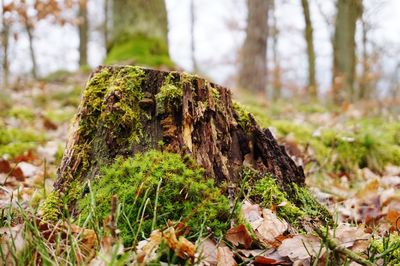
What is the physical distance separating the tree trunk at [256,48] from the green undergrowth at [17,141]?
19.9 feet

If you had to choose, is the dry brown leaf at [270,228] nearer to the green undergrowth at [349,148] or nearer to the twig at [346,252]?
the twig at [346,252]

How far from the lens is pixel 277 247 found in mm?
1591

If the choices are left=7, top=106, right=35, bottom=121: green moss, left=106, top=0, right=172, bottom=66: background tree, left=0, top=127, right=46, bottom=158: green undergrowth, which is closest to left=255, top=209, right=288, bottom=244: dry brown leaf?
left=0, top=127, right=46, bottom=158: green undergrowth

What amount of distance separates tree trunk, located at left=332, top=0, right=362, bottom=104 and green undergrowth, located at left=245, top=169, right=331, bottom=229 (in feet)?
27.0

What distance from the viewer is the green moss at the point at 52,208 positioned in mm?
1795

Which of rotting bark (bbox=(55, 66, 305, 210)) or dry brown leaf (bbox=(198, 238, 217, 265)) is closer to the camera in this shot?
dry brown leaf (bbox=(198, 238, 217, 265))

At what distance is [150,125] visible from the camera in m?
1.96

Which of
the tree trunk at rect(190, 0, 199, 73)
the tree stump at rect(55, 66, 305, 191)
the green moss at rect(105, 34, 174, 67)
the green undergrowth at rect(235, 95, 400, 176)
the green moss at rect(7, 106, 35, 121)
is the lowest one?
the green undergrowth at rect(235, 95, 400, 176)

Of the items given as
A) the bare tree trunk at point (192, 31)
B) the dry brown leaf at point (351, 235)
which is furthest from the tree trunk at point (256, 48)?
the bare tree trunk at point (192, 31)

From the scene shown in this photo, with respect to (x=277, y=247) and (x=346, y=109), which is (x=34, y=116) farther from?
(x=346, y=109)

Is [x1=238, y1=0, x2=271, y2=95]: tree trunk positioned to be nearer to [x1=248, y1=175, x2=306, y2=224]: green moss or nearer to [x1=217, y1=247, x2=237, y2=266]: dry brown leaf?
[x1=248, y1=175, x2=306, y2=224]: green moss

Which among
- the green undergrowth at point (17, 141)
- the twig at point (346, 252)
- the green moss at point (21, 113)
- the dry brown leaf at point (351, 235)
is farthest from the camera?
the green moss at point (21, 113)

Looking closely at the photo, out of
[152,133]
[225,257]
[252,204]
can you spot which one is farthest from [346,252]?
[152,133]

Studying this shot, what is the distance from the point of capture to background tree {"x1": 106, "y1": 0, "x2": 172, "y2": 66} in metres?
7.86
